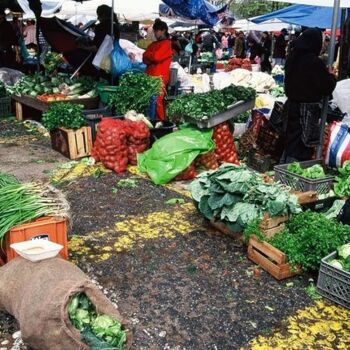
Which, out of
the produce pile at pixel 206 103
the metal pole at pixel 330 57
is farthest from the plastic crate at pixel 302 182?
the produce pile at pixel 206 103

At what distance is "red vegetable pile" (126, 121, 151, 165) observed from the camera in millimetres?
7156

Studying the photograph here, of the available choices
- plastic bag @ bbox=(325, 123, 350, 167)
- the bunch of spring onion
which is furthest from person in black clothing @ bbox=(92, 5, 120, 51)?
the bunch of spring onion

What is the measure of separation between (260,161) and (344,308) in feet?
12.1

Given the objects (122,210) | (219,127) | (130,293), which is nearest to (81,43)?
(219,127)

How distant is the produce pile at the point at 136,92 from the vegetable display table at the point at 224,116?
4.85 feet

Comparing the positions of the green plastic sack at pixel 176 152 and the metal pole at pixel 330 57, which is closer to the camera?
the metal pole at pixel 330 57

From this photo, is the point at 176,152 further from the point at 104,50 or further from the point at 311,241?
the point at 104,50

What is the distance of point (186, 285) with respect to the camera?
4176 millimetres

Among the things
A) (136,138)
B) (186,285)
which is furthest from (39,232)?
(136,138)

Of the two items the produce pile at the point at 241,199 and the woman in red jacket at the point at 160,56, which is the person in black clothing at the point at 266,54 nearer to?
the woman in red jacket at the point at 160,56

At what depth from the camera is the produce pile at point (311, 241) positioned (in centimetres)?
416

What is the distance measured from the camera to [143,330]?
3537mm

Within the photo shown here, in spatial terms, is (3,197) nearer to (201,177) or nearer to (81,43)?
(201,177)

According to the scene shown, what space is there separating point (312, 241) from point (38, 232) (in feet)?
7.70
